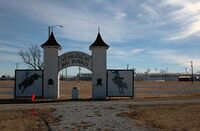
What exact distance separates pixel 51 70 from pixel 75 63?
2.19 m

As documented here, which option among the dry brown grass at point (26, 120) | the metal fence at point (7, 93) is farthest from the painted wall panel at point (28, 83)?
the dry brown grass at point (26, 120)

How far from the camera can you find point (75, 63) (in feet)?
111

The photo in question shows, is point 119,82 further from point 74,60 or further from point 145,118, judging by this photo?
point 145,118

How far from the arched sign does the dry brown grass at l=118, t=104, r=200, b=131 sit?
10972 millimetres

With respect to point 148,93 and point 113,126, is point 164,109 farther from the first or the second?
point 148,93

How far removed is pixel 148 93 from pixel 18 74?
50.2 ft

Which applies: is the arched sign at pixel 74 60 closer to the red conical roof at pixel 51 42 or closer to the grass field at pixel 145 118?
the red conical roof at pixel 51 42

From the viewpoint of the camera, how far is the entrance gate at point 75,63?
33031mm

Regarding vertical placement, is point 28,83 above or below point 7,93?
above

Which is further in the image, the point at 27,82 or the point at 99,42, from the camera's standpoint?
the point at 99,42

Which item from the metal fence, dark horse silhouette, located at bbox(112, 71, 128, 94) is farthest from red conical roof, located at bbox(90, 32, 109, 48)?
the metal fence

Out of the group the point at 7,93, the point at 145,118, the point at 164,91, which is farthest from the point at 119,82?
the point at 145,118

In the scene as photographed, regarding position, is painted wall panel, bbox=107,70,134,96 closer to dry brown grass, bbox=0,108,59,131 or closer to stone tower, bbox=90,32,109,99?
stone tower, bbox=90,32,109,99

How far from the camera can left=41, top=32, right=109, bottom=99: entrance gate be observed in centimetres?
3303
